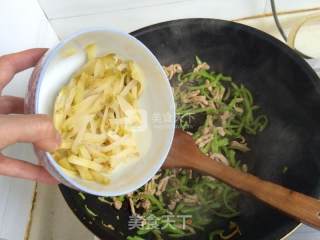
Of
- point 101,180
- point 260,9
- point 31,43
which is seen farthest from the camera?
point 260,9

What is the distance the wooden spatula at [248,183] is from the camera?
1.96 ft

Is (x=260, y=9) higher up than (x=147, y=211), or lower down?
higher up

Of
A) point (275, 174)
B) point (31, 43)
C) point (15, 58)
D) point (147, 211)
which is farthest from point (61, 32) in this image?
point (275, 174)

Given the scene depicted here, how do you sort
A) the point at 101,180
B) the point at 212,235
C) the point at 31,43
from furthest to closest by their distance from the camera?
the point at 31,43 → the point at 212,235 → the point at 101,180

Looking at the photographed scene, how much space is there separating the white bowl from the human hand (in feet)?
0.14

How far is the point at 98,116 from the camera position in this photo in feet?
2.03

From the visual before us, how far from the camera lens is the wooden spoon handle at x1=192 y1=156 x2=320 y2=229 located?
60cm

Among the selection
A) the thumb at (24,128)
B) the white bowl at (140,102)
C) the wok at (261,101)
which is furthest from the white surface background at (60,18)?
the thumb at (24,128)

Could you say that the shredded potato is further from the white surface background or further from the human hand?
the white surface background

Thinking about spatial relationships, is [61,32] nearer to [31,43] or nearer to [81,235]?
[31,43]

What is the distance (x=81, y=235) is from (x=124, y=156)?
0.35 metres

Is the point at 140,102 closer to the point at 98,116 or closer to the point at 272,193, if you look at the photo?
the point at 98,116

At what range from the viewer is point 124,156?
24.7 inches

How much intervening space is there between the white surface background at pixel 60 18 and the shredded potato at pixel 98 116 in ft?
0.74
